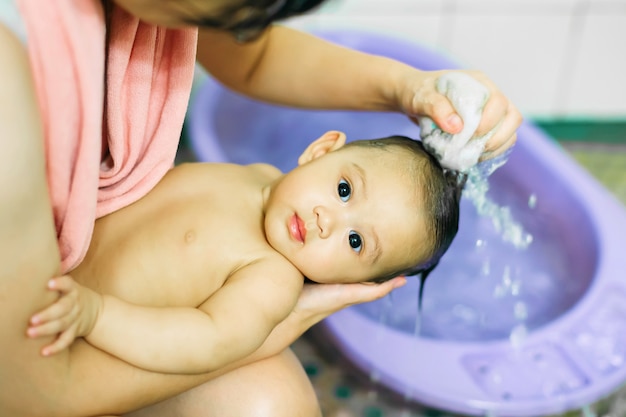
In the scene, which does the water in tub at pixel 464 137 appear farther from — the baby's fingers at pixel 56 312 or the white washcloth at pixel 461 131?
the baby's fingers at pixel 56 312

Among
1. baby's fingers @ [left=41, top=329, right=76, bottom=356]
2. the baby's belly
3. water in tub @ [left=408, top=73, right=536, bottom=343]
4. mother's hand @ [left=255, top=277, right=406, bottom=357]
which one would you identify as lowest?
mother's hand @ [left=255, top=277, right=406, bottom=357]

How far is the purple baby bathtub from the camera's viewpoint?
1.32 metres

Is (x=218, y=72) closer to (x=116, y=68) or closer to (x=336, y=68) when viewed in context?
(x=336, y=68)

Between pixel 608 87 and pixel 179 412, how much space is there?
6.08ft

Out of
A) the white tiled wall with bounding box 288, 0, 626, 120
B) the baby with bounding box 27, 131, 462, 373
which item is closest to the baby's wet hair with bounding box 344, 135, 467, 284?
the baby with bounding box 27, 131, 462, 373

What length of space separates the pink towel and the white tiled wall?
3.92 ft

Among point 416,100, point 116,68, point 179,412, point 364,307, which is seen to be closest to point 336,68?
point 416,100

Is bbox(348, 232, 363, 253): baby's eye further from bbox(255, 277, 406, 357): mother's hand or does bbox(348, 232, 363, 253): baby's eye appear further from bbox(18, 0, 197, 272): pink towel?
bbox(18, 0, 197, 272): pink towel

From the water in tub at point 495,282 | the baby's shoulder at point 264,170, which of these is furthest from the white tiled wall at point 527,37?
the baby's shoulder at point 264,170

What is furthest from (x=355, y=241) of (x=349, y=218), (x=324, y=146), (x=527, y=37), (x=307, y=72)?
(x=527, y=37)

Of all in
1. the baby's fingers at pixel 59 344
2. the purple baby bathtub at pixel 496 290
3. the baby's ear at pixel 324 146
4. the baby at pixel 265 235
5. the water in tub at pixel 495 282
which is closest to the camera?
the baby's fingers at pixel 59 344

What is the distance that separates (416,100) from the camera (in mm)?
992

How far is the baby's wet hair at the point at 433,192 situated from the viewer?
958 mm

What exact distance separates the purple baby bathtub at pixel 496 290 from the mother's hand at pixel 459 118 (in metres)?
0.39
